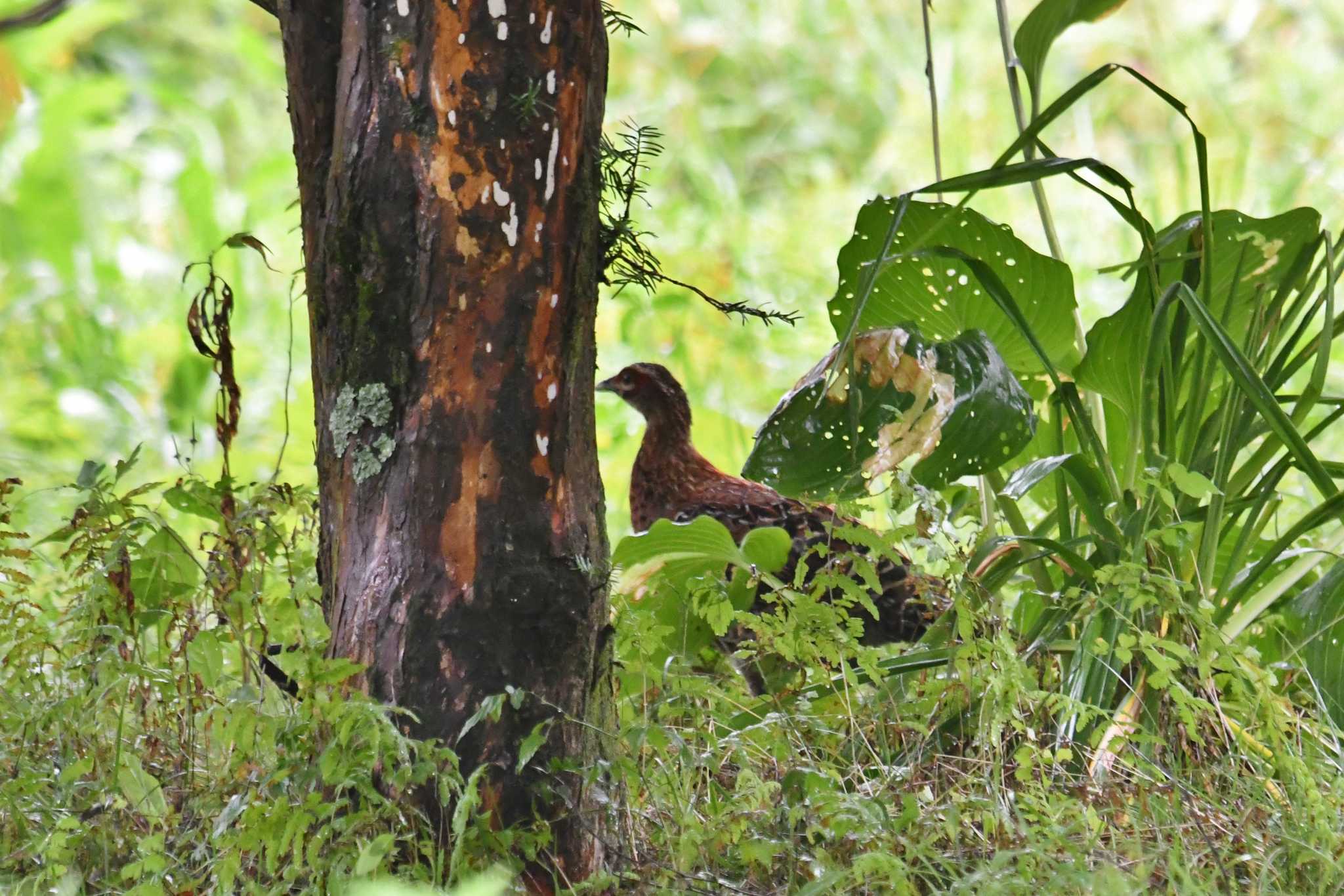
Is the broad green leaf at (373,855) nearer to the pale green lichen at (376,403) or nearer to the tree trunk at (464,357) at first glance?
the tree trunk at (464,357)

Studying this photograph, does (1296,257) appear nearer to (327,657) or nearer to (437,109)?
(437,109)

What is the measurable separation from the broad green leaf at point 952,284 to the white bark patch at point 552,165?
0.67 m

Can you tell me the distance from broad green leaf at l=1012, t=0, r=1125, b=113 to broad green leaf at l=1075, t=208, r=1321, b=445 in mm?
369

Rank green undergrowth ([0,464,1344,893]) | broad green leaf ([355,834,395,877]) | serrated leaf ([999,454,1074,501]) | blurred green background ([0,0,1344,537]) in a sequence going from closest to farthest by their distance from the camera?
broad green leaf ([355,834,395,877])
green undergrowth ([0,464,1344,893])
serrated leaf ([999,454,1074,501])
blurred green background ([0,0,1344,537])

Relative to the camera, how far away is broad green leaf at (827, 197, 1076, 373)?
2.18 m

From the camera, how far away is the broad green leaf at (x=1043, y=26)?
2301 millimetres

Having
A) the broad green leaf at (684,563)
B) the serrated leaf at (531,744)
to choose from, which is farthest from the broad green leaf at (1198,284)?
the serrated leaf at (531,744)

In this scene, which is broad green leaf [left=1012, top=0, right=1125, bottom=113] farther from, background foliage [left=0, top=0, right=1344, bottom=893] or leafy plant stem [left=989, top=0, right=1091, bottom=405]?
background foliage [left=0, top=0, right=1344, bottom=893]

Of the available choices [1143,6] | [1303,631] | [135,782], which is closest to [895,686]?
[1303,631]

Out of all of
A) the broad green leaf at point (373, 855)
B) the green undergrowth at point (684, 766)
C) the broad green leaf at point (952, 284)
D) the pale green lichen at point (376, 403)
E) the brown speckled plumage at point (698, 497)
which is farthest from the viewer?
the brown speckled plumage at point (698, 497)

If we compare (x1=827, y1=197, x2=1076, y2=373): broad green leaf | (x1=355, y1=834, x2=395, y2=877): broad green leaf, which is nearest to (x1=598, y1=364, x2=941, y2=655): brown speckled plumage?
(x1=827, y1=197, x2=1076, y2=373): broad green leaf

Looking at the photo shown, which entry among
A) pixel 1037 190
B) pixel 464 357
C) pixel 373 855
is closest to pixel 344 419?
pixel 464 357

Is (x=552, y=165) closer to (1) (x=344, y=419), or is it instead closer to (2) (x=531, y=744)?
(1) (x=344, y=419)

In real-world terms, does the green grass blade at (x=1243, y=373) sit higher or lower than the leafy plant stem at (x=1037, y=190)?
lower
